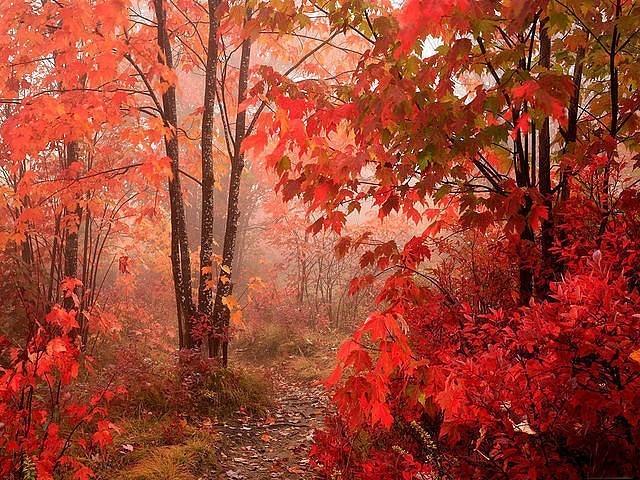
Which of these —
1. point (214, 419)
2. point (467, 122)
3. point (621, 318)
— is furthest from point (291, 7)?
point (214, 419)

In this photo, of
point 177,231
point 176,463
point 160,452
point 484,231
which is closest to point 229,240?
point 177,231

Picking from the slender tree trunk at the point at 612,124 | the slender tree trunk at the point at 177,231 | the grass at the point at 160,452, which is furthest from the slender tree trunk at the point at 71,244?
the slender tree trunk at the point at 612,124

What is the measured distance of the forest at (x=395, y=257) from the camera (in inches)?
95.0

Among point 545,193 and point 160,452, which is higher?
point 545,193

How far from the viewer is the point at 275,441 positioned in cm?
602

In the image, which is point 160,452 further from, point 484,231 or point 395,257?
point 484,231

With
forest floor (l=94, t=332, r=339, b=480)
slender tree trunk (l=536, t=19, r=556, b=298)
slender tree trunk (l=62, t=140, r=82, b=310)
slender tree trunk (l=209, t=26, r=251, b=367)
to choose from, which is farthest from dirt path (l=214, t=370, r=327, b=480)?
slender tree trunk (l=62, t=140, r=82, b=310)

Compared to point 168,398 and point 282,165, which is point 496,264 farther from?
point 168,398

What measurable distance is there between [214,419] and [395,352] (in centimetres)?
425

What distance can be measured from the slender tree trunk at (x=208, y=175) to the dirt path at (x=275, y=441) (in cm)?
161

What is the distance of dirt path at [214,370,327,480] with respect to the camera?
516 cm

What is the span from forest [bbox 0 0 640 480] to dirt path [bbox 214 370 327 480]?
0.13ft

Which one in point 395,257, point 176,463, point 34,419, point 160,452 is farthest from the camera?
point 160,452

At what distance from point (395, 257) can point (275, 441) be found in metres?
3.42
